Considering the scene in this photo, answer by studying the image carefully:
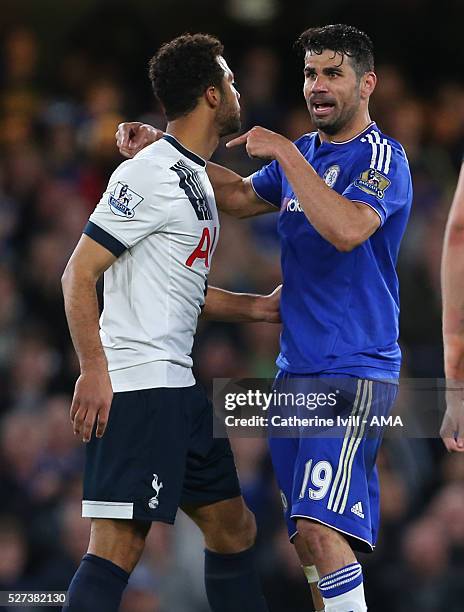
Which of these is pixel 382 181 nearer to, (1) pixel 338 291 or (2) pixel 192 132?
(1) pixel 338 291

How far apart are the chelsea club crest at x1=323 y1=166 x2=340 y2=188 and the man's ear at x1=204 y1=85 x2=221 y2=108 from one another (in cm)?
47

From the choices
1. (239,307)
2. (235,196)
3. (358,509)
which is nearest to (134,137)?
(235,196)

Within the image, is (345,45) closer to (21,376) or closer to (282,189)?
(282,189)

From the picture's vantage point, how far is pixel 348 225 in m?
4.17

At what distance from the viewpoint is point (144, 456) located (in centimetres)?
416

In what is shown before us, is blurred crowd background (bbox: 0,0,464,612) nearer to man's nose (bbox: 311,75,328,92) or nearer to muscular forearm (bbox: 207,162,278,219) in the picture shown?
muscular forearm (bbox: 207,162,278,219)

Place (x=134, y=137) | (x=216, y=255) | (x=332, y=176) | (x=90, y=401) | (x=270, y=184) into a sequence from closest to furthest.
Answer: (x=90, y=401)
(x=332, y=176)
(x=134, y=137)
(x=270, y=184)
(x=216, y=255)

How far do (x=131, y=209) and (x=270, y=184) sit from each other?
89 centimetres

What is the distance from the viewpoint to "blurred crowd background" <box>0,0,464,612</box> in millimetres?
6707

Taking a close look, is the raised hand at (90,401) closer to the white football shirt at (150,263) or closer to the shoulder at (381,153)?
the white football shirt at (150,263)

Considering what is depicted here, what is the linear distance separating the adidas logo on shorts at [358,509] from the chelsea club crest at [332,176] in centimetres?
112

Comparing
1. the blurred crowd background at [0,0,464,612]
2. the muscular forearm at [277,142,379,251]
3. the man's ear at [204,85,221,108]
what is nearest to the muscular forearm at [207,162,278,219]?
the man's ear at [204,85,221,108]

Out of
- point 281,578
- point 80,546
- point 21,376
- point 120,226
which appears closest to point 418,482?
point 281,578

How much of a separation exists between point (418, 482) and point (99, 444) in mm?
3415
